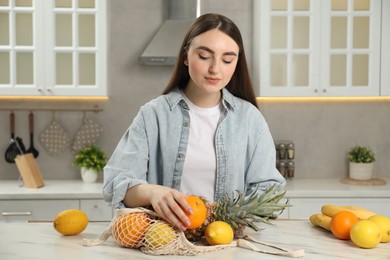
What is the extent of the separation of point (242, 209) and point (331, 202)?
2.35m

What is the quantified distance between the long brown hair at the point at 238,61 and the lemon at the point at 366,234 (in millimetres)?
685

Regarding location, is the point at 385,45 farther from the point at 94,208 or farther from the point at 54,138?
the point at 54,138

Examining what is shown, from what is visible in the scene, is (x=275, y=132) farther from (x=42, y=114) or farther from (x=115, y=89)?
(x=42, y=114)

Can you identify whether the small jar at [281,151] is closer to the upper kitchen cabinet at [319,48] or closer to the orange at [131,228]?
the upper kitchen cabinet at [319,48]

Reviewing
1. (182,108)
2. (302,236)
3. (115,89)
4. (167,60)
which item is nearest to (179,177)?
(182,108)

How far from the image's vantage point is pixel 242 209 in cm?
177

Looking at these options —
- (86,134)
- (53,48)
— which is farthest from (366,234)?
(86,134)

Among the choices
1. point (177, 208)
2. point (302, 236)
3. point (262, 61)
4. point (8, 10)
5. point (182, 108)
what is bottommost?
point (302, 236)

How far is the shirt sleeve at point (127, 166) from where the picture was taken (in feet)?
6.40

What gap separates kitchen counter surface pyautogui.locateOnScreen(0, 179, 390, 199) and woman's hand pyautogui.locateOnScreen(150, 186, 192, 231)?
2250 millimetres

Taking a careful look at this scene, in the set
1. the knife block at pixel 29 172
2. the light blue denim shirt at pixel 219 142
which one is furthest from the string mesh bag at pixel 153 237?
the knife block at pixel 29 172

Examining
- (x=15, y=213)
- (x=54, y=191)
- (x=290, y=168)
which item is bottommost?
(x=15, y=213)

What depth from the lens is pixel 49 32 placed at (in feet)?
13.7

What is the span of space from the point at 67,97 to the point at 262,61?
4.65 feet
